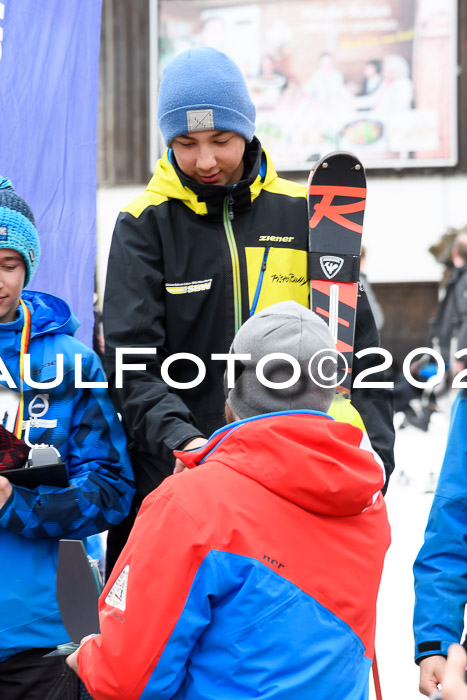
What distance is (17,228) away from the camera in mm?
2219

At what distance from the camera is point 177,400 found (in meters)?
2.16

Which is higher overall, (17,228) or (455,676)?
(17,228)

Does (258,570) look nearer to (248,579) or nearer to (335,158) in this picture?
(248,579)

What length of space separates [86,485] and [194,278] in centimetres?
58

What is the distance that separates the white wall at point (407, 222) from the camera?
15039 millimetres

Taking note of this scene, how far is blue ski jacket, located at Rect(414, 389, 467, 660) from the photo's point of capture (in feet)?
6.33

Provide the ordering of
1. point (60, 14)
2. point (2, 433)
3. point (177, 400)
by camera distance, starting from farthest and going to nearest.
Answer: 1. point (60, 14)
2. point (177, 400)
3. point (2, 433)

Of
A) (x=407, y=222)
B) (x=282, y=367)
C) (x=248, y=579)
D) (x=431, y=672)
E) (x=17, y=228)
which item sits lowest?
(x=431, y=672)

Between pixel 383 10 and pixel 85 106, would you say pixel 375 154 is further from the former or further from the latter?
pixel 85 106

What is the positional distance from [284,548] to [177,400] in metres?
0.66

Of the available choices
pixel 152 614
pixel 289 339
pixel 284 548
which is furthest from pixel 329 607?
pixel 289 339

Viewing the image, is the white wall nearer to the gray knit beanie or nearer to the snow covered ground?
the snow covered ground

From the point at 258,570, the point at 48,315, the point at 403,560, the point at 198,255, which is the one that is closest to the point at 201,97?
the point at 198,255

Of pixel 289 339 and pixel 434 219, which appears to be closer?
pixel 289 339
